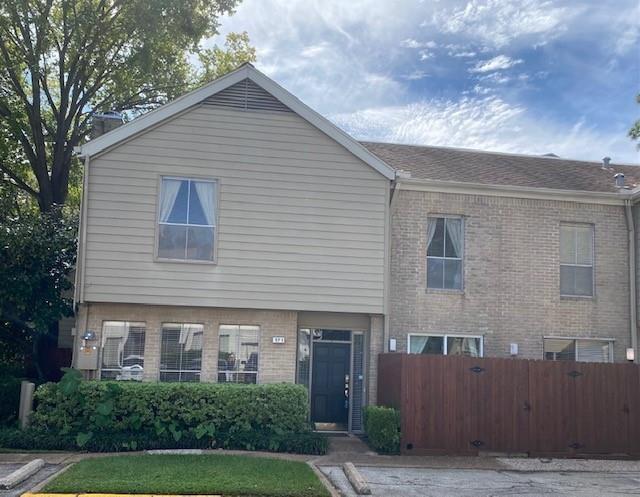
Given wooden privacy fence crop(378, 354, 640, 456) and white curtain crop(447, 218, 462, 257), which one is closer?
wooden privacy fence crop(378, 354, 640, 456)

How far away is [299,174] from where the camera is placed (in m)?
13.9

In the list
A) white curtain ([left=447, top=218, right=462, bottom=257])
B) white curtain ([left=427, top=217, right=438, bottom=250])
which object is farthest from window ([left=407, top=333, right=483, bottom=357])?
white curtain ([left=427, top=217, right=438, bottom=250])

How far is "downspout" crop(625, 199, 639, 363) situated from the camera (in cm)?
1540

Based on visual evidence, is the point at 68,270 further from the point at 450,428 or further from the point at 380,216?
the point at 450,428

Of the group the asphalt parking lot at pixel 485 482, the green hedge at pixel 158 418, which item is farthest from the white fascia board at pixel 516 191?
the asphalt parking lot at pixel 485 482

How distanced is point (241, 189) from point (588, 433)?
27.5 feet

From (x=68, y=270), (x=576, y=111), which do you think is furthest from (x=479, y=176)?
(x=68, y=270)

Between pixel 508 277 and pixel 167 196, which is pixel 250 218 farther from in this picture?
pixel 508 277

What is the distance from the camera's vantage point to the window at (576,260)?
15.5 m

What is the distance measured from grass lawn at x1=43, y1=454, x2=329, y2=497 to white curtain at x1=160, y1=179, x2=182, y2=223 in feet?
15.6

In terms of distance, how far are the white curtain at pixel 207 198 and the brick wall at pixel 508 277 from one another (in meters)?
4.03

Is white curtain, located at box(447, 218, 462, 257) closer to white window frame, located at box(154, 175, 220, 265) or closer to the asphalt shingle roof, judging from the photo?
the asphalt shingle roof

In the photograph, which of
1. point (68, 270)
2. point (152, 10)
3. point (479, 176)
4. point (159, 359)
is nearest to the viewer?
point (159, 359)

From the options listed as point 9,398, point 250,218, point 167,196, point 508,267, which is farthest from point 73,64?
point 508,267
